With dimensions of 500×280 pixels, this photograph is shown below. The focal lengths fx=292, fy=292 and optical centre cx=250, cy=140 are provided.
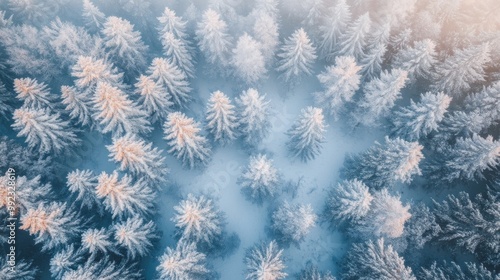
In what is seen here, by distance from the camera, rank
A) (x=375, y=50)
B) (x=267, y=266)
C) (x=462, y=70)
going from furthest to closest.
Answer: (x=375, y=50) < (x=462, y=70) < (x=267, y=266)

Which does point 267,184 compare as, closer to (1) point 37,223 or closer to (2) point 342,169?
(2) point 342,169

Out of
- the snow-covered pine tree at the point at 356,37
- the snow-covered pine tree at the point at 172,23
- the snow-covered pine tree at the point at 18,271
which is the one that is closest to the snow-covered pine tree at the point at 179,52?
the snow-covered pine tree at the point at 172,23

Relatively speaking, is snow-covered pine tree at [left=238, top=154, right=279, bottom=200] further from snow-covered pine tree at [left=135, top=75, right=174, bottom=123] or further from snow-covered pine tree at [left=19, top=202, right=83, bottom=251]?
snow-covered pine tree at [left=19, top=202, right=83, bottom=251]

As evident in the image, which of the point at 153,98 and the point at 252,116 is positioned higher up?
the point at 153,98

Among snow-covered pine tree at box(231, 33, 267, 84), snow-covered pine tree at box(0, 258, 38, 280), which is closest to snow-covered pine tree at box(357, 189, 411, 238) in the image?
snow-covered pine tree at box(231, 33, 267, 84)

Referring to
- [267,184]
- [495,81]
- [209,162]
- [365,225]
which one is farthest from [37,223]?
[495,81]

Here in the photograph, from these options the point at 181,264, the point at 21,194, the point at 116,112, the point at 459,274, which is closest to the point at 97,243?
the point at 181,264

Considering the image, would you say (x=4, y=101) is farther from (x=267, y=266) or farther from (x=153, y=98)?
(x=267, y=266)
